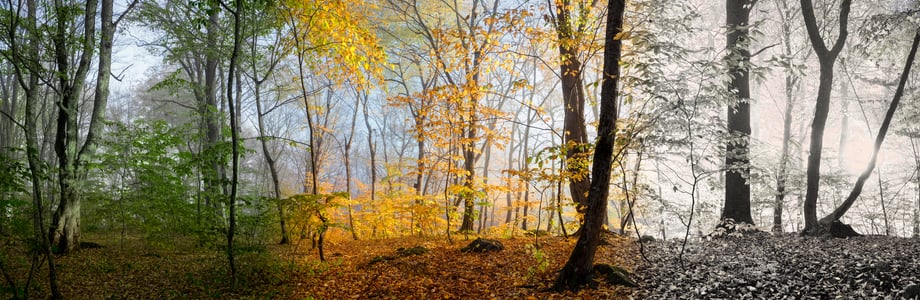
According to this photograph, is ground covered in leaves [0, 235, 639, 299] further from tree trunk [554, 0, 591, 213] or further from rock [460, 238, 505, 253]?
tree trunk [554, 0, 591, 213]

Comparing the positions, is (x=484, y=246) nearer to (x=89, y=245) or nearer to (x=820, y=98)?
(x=820, y=98)

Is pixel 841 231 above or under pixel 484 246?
above

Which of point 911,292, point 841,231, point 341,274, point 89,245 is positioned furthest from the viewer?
point 89,245

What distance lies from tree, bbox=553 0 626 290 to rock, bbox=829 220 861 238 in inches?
197

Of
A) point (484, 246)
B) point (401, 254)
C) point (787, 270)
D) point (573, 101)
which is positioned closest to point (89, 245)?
point (401, 254)

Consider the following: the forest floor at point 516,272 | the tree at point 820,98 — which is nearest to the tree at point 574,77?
the forest floor at point 516,272

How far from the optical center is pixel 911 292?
3375 millimetres

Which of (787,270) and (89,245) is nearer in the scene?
(787,270)

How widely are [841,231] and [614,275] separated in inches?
191

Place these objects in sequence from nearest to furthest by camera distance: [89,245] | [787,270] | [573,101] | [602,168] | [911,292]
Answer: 1. [911,292]
2. [602,168]
3. [787,270]
4. [573,101]
5. [89,245]

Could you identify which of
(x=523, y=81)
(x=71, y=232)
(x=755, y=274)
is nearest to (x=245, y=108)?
(x=71, y=232)

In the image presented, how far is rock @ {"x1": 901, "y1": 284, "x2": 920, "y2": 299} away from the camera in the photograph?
334 cm

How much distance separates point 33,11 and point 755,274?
13.7 meters

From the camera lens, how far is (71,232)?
23.8ft
